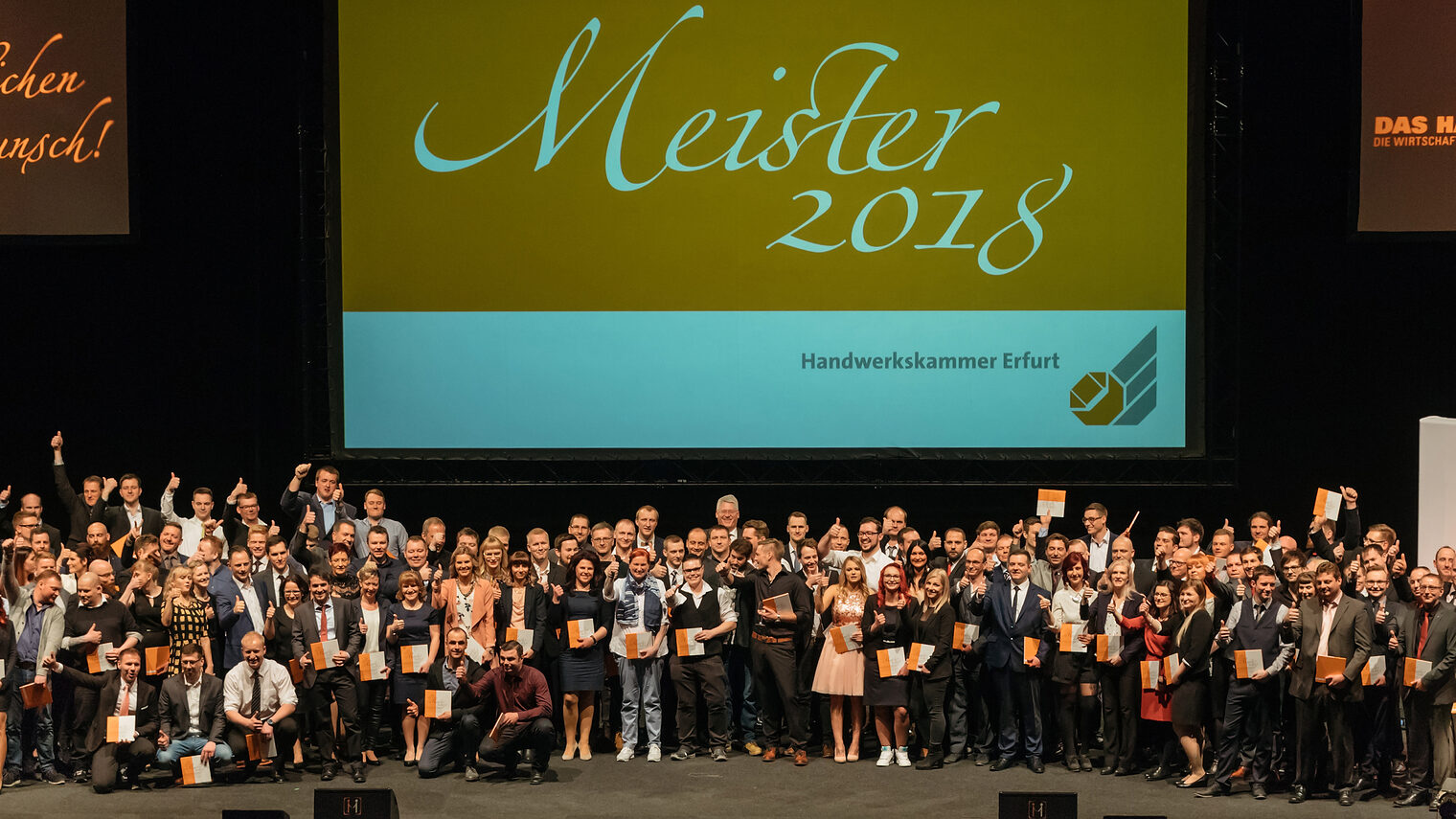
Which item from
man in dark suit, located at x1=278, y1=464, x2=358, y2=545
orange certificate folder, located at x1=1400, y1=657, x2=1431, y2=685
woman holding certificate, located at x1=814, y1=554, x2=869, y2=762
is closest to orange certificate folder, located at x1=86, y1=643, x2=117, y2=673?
man in dark suit, located at x1=278, y1=464, x2=358, y2=545

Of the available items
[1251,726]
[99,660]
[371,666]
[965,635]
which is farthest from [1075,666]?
[99,660]

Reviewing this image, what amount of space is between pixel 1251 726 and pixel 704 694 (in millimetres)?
3000

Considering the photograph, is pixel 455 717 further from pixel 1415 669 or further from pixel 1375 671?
pixel 1415 669

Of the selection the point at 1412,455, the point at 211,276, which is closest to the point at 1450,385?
the point at 1412,455

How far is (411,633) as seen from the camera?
919 cm

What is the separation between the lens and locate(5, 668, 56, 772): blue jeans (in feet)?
29.7

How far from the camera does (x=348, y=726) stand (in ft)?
30.2

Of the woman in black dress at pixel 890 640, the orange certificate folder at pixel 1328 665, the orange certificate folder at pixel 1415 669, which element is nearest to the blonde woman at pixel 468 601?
the woman in black dress at pixel 890 640

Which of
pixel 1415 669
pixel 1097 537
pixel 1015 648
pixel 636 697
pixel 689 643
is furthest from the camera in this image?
pixel 1097 537

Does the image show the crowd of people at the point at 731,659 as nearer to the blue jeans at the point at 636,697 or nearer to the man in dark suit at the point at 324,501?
the blue jeans at the point at 636,697

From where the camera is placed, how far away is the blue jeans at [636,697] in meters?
9.49

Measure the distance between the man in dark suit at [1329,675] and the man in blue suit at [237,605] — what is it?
5.57 m

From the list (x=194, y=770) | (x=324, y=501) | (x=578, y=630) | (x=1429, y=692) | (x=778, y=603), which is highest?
(x=324, y=501)

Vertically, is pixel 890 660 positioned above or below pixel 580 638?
below
